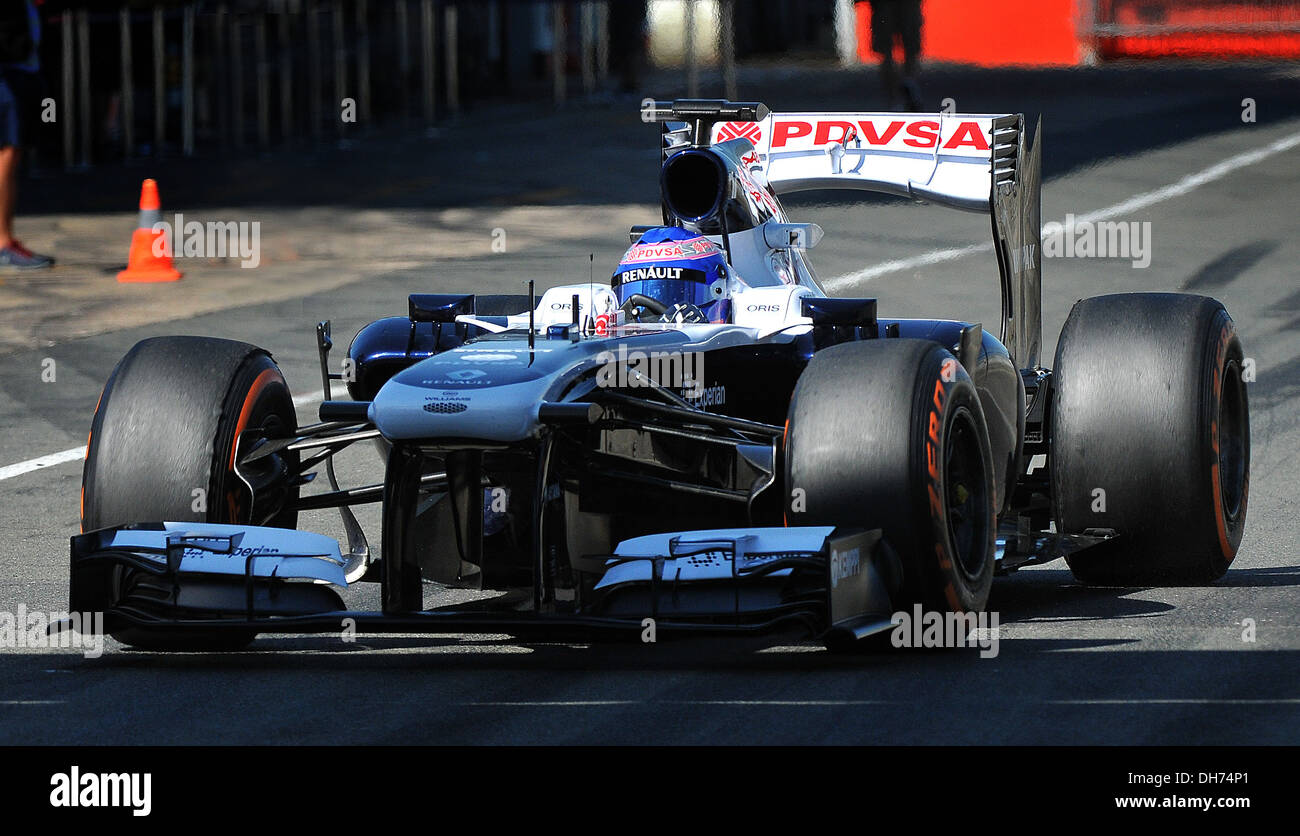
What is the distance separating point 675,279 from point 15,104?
9484mm

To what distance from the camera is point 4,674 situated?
6.77m

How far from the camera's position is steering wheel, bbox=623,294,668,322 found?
25.9ft

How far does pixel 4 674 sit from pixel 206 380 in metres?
1.14

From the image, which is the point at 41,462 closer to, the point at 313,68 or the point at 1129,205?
the point at 1129,205

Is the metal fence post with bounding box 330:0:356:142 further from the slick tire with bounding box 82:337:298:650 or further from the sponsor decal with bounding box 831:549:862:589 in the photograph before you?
the sponsor decal with bounding box 831:549:862:589

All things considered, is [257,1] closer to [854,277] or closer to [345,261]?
[345,261]

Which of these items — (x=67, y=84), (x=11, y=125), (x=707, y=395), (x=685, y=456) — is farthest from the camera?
(x=67, y=84)

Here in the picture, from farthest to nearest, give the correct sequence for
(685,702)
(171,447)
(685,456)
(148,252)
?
1. (148,252)
2. (685,456)
3. (171,447)
4. (685,702)

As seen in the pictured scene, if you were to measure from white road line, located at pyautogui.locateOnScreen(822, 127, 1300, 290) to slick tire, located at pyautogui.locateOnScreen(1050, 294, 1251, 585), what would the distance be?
5785 mm

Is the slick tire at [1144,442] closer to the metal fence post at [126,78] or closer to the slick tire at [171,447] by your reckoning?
the slick tire at [171,447]

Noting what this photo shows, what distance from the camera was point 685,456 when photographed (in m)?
7.49

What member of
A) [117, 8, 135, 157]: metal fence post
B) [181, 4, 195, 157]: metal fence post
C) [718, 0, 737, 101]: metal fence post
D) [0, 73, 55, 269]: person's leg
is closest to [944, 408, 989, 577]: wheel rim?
Answer: [0, 73, 55, 269]: person's leg

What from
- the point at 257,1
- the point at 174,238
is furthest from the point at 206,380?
the point at 257,1

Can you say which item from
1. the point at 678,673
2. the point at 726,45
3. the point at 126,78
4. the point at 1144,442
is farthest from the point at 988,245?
the point at 678,673
